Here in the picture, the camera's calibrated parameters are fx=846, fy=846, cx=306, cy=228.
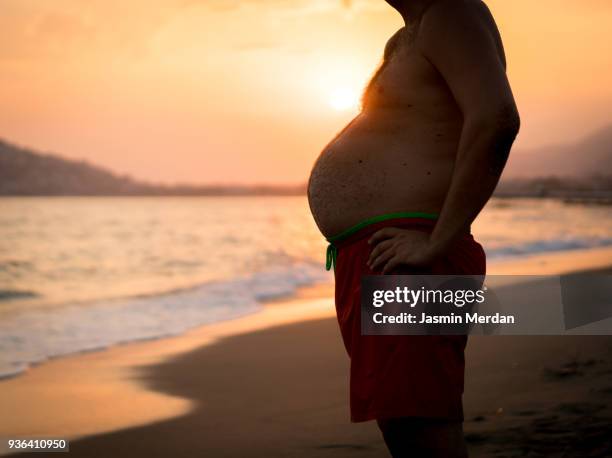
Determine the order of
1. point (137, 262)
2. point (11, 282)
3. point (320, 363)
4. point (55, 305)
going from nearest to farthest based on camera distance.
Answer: point (320, 363) → point (55, 305) → point (11, 282) → point (137, 262)

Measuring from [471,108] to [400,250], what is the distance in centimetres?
35

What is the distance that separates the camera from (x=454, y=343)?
6.32ft

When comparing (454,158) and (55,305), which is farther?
(55,305)

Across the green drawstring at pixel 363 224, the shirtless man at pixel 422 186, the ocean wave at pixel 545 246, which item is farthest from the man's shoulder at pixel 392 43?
the ocean wave at pixel 545 246

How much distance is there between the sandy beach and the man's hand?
7.29 ft

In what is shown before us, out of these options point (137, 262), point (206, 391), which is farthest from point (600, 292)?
point (137, 262)

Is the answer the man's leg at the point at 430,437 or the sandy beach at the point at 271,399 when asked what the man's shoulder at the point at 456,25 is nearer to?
the man's leg at the point at 430,437

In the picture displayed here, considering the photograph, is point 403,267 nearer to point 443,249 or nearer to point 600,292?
point 443,249

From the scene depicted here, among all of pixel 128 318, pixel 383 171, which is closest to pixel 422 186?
pixel 383 171

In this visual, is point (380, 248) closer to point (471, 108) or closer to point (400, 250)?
point (400, 250)

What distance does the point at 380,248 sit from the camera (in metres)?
1.94

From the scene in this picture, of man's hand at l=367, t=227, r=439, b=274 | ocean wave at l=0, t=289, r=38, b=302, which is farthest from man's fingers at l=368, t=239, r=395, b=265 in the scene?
ocean wave at l=0, t=289, r=38, b=302

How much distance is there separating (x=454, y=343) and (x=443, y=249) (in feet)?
0.73

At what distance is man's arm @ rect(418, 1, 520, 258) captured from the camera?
180cm
